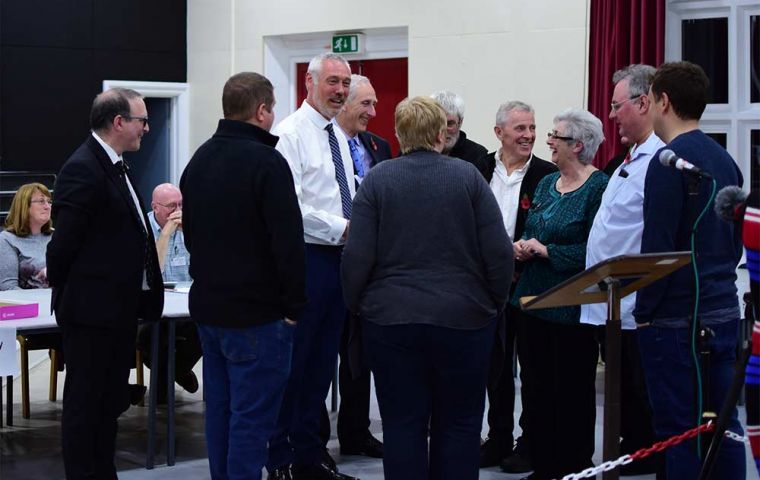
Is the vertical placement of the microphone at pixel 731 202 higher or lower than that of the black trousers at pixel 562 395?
higher

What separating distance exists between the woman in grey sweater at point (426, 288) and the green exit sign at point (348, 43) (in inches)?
200

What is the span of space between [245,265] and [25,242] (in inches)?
102

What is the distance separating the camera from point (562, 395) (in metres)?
4.12

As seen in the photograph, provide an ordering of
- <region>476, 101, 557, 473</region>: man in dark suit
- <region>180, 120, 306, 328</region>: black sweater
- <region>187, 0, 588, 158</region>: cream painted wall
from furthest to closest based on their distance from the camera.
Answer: <region>187, 0, 588, 158</region>: cream painted wall
<region>476, 101, 557, 473</region>: man in dark suit
<region>180, 120, 306, 328</region>: black sweater

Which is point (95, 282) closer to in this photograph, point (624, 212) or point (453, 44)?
point (624, 212)

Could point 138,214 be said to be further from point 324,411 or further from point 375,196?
point 324,411

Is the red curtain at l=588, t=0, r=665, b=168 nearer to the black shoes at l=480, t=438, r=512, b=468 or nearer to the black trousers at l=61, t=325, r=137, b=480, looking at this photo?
the black shoes at l=480, t=438, r=512, b=468

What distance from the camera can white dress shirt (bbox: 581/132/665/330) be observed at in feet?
12.6

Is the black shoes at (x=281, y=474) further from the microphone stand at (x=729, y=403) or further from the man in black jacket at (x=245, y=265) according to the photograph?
the microphone stand at (x=729, y=403)

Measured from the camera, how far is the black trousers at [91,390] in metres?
3.80

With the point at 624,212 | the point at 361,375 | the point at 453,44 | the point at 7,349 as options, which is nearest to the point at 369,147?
the point at 361,375

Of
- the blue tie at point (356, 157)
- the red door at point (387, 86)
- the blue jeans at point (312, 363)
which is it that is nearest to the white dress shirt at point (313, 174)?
the blue jeans at point (312, 363)

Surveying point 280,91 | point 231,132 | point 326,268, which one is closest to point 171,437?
point 326,268

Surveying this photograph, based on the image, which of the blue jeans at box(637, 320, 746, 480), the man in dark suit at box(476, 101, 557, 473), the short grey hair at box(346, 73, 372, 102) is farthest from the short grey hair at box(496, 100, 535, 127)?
the blue jeans at box(637, 320, 746, 480)
